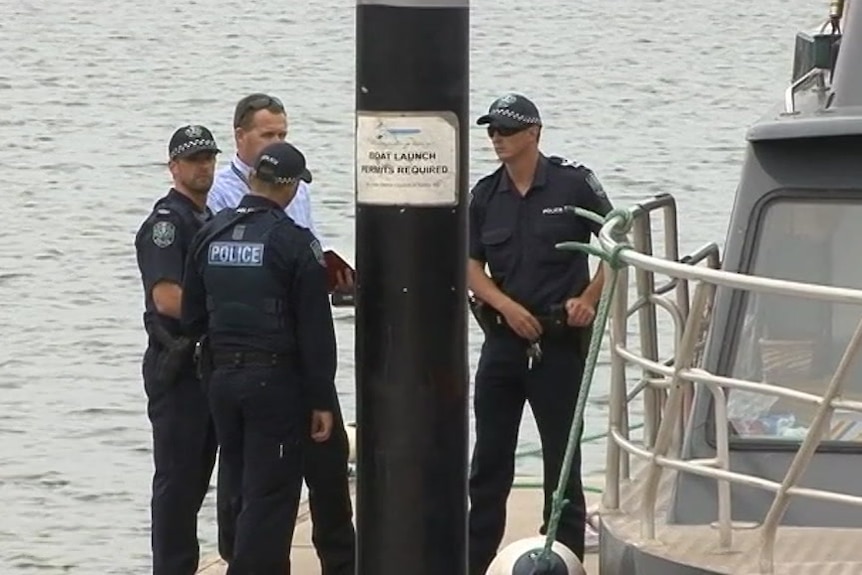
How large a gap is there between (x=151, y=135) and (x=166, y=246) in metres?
18.4

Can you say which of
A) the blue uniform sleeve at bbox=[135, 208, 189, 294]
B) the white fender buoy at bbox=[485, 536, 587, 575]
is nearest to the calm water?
the blue uniform sleeve at bbox=[135, 208, 189, 294]

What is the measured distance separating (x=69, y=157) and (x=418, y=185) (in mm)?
19145

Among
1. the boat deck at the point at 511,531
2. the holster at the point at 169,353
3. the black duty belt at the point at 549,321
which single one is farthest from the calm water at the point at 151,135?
the black duty belt at the point at 549,321

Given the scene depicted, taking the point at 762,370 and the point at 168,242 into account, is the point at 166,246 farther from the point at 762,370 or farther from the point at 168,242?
the point at 762,370

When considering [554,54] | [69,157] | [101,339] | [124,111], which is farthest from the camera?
[554,54]

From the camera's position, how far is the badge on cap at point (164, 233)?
7.49 metres

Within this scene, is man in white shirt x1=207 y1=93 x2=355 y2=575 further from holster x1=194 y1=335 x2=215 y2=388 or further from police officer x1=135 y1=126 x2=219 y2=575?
holster x1=194 y1=335 x2=215 y2=388

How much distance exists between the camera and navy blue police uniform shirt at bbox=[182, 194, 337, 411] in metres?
7.02

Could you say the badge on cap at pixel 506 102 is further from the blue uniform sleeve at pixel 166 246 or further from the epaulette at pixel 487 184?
the blue uniform sleeve at pixel 166 246

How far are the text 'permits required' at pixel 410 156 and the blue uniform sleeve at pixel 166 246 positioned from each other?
7.16 ft

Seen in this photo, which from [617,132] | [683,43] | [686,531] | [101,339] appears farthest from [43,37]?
[686,531]

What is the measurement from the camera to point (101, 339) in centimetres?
1608

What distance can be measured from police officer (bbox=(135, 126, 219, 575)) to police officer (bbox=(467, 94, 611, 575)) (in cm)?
101

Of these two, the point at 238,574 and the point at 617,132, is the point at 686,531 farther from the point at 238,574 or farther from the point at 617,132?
the point at 617,132
